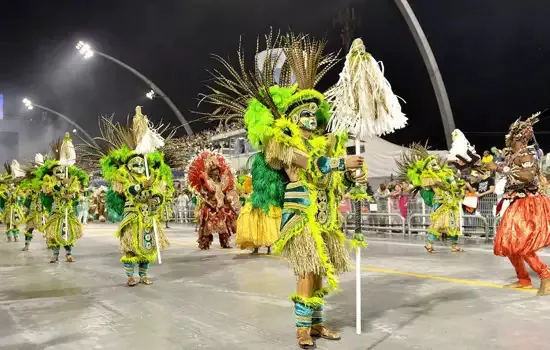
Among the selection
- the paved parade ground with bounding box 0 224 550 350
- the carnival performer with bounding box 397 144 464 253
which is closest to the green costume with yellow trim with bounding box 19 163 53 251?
the paved parade ground with bounding box 0 224 550 350

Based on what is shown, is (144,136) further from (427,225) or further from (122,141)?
(427,225)

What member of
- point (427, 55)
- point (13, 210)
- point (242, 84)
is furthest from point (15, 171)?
point (242, 84)

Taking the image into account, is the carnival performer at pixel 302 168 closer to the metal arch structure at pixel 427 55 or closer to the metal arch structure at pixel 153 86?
the metal arch structure at pixel 427 55

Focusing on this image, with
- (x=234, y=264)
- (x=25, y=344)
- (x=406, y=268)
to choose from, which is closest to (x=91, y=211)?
(x=234, y=264)

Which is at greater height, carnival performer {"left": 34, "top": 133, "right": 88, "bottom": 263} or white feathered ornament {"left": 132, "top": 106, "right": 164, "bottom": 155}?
white feathered ornament {"left": 132, "top": 106, "right": 164, "bottom": 155}

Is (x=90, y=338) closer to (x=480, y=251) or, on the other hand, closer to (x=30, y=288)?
(x=30, y=288)

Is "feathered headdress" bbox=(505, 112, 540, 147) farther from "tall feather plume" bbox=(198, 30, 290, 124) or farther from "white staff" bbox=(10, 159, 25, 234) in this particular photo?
"white staff" bbox=(10, 159, 25, 234)

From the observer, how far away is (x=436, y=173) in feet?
37.0

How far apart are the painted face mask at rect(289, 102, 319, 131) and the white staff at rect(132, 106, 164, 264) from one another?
3921mm

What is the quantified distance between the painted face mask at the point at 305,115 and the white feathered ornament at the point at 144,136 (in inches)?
154

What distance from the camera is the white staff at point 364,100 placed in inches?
183

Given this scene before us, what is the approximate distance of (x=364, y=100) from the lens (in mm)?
4652

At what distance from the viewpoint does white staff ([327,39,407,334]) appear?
466cm

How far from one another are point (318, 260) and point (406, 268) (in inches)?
193
